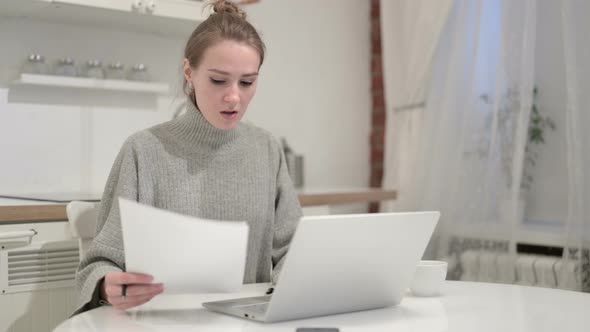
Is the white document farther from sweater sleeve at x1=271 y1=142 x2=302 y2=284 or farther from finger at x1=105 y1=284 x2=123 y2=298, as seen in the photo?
sweater sleeve at x1=271 y1=142 x2=302 y2=284

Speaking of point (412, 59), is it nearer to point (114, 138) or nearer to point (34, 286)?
point (114, 138)

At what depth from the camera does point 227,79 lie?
4.80 ft

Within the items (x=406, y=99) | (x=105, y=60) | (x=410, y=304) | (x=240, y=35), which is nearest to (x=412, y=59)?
(x=406, y=99)

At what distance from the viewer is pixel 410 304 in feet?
4.31

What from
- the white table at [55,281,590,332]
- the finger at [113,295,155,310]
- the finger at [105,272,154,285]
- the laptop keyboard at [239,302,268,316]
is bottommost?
the white table at [55,281,590,332]

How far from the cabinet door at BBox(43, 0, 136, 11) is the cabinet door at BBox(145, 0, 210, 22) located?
0.13 ft

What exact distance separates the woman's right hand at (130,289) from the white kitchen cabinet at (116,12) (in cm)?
141

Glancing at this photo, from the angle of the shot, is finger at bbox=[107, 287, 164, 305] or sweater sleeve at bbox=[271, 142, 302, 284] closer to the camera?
finger at bbox=[107, 287, 164, 305]

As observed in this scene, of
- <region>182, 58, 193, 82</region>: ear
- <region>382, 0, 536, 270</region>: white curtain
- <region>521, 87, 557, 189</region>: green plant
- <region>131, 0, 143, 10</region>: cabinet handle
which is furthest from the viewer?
<region>521, 87, 557, 189</region>: green plant

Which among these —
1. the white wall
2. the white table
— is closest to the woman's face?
the white table

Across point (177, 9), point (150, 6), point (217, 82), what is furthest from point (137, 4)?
point (217, 82)

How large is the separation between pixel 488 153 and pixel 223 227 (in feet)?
6.72

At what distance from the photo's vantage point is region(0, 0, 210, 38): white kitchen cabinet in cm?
238

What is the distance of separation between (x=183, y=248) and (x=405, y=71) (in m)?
2.55
